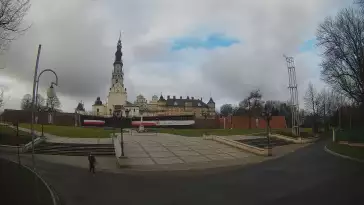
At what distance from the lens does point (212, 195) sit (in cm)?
1566

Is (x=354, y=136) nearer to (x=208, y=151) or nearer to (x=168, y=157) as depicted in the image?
(x=208, y=151)

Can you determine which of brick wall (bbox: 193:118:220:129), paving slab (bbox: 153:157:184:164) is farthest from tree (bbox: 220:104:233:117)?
paving slab (bbox: 153:157:184:164)

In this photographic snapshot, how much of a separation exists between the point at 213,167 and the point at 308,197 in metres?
16.3

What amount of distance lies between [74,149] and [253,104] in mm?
56655

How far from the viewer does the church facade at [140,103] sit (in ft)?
473

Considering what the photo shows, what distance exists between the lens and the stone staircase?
38.2 meters

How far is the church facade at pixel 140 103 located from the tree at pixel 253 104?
47.8m

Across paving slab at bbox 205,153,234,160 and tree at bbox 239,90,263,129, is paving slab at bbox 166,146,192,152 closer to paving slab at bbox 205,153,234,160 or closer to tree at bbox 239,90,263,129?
paving slab at bbox 205,153,234,160

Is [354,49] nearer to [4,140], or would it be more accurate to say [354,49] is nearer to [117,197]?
[117,197]

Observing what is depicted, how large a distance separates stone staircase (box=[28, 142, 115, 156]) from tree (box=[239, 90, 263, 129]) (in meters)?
51.0

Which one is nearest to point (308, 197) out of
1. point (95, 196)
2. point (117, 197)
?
point (117, 197)

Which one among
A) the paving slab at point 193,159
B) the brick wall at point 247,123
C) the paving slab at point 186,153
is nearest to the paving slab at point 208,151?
the paving slab at point 186,153

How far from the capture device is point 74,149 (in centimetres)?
3994

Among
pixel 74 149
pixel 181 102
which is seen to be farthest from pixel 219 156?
pixel 181 102
